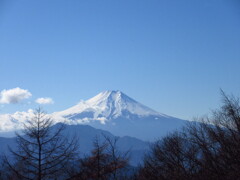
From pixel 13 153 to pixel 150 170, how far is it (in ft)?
31.3

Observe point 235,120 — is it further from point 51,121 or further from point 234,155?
point 51,121

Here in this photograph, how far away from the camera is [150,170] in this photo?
19.2m

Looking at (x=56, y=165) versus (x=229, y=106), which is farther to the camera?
(x=229, y=106)

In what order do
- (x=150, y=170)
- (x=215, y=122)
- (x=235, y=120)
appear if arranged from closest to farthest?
(x=235, y=120) < (x=215, y=122) < (x=150, y=170)

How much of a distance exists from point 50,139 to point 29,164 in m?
1.27

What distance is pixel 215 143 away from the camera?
15.6 metres

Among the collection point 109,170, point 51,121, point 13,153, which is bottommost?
point 109,170

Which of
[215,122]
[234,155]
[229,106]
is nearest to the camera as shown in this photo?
[234,155]

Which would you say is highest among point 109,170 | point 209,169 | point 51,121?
point 51,121

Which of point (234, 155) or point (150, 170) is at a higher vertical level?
point (150, 170)

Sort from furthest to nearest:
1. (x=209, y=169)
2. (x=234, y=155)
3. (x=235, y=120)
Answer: (x=235, y=120)
(x=209, y=169)
(x=234, y=155)

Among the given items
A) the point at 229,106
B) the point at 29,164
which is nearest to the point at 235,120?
the point at 229,106

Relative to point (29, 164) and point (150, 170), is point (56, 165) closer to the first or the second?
point (29, 164)

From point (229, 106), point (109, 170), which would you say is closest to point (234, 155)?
point (229, 106)
